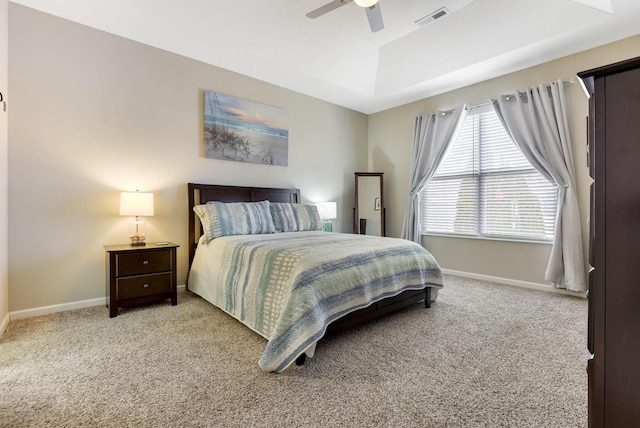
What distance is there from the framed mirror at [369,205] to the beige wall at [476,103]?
252mm

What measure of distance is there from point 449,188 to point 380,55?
87.2 inches

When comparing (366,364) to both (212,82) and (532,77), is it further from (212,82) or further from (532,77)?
(532,77)

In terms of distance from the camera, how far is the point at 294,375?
6.08 ft

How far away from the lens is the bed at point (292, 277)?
6.38ft

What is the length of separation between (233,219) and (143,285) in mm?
1079

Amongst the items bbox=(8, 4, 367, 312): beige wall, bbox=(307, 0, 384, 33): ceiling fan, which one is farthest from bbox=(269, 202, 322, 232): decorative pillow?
bbox=(307, 0, 384, 33): ceiling fan

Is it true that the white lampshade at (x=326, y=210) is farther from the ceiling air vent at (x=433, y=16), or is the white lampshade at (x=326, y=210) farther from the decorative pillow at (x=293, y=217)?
the ceiling air vent at (x=433, y=16)

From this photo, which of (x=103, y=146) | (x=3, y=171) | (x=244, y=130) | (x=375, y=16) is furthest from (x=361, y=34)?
(x=3, y=171)

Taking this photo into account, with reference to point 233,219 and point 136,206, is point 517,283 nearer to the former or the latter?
point 233,219

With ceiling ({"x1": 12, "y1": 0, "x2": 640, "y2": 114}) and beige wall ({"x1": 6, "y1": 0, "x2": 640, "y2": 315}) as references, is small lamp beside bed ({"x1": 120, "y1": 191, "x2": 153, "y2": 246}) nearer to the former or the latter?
beige wall ({"x1": 6, "y1": 0, "x2": 640, "y2": 315})

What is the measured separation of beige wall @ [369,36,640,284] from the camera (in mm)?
3441

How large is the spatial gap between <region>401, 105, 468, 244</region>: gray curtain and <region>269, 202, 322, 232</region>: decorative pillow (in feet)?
5.62

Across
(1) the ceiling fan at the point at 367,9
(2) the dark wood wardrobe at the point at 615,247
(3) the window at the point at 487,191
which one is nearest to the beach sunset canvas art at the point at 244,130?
(1) the ceiling fan at the point at 367,9

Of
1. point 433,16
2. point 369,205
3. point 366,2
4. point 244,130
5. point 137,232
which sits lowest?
point 137,232
